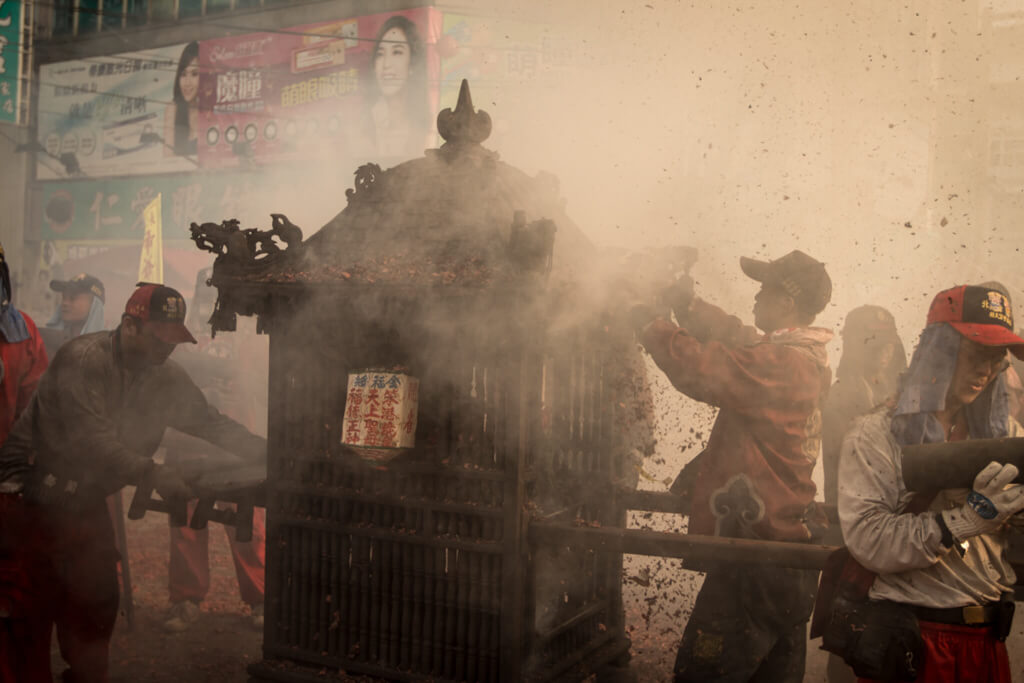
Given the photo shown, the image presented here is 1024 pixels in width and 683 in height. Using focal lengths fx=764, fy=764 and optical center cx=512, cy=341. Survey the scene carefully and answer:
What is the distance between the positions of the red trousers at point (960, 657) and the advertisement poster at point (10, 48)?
53.7ft

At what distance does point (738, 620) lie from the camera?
3.39 m

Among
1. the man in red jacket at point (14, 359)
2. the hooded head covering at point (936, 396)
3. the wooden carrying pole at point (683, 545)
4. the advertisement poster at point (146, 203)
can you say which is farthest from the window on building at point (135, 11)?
the hooded head covering at point (936, 396)

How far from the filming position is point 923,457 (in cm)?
252

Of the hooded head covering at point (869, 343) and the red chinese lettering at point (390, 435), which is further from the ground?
the hooded head covering at point (869, 343)

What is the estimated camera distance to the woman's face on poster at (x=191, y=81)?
16.2 m

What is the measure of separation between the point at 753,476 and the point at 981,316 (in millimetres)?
1202

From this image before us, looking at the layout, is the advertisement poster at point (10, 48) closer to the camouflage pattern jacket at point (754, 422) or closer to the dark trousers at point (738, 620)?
the camouflage pattern jacket at point (754, 422)

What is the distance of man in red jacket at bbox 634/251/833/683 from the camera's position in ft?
11.0

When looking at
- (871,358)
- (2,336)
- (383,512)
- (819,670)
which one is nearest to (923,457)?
(383,512)

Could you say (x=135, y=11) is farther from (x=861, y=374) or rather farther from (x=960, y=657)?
(x=960, y=657)

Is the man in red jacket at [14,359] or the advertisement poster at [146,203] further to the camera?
the advertisement poster at [146,203]

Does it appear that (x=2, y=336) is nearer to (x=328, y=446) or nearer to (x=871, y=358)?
(x=328, y=446)

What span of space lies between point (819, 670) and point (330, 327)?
14.4ft

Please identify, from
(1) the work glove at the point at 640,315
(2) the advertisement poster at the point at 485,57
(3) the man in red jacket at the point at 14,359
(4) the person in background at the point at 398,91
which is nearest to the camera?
(1) the work glove at the point at 640,315
